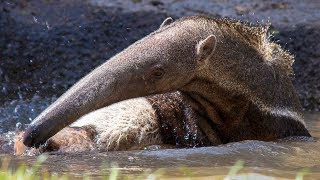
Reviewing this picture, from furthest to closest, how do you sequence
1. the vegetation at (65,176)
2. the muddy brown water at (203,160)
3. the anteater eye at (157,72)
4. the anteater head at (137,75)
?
the anteater eye at (157,72) → the anteater head at (137,75) → the muddy brown water at (203,160) → the vegetation at (65,176)

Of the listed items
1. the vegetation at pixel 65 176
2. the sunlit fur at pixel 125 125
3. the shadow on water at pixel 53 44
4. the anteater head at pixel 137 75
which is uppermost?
the shadow on water at pixel 53 44

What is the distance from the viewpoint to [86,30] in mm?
11922

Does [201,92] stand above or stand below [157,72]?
below

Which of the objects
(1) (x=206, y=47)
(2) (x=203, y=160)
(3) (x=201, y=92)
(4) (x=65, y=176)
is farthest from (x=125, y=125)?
(4) (x=65, y=176)

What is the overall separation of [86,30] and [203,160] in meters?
6.38

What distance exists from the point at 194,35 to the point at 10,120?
3682mm

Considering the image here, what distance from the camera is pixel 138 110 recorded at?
22.5 feet

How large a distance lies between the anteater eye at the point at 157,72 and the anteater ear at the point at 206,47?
350 millimetres

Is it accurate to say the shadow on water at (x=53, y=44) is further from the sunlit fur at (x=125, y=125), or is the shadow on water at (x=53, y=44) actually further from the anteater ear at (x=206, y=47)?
the anteater ear at (x=206, y=47)

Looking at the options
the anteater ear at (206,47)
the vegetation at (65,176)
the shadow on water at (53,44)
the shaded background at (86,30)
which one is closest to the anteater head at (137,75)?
the anteater ear at (206,47)

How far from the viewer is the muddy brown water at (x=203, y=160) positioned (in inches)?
201

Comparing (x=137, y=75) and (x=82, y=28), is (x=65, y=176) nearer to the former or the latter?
(x=137, y=75)

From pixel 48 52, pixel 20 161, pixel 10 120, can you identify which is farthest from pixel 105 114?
pixel 48 52

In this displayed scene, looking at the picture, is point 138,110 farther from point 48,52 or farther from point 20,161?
point 48,52
